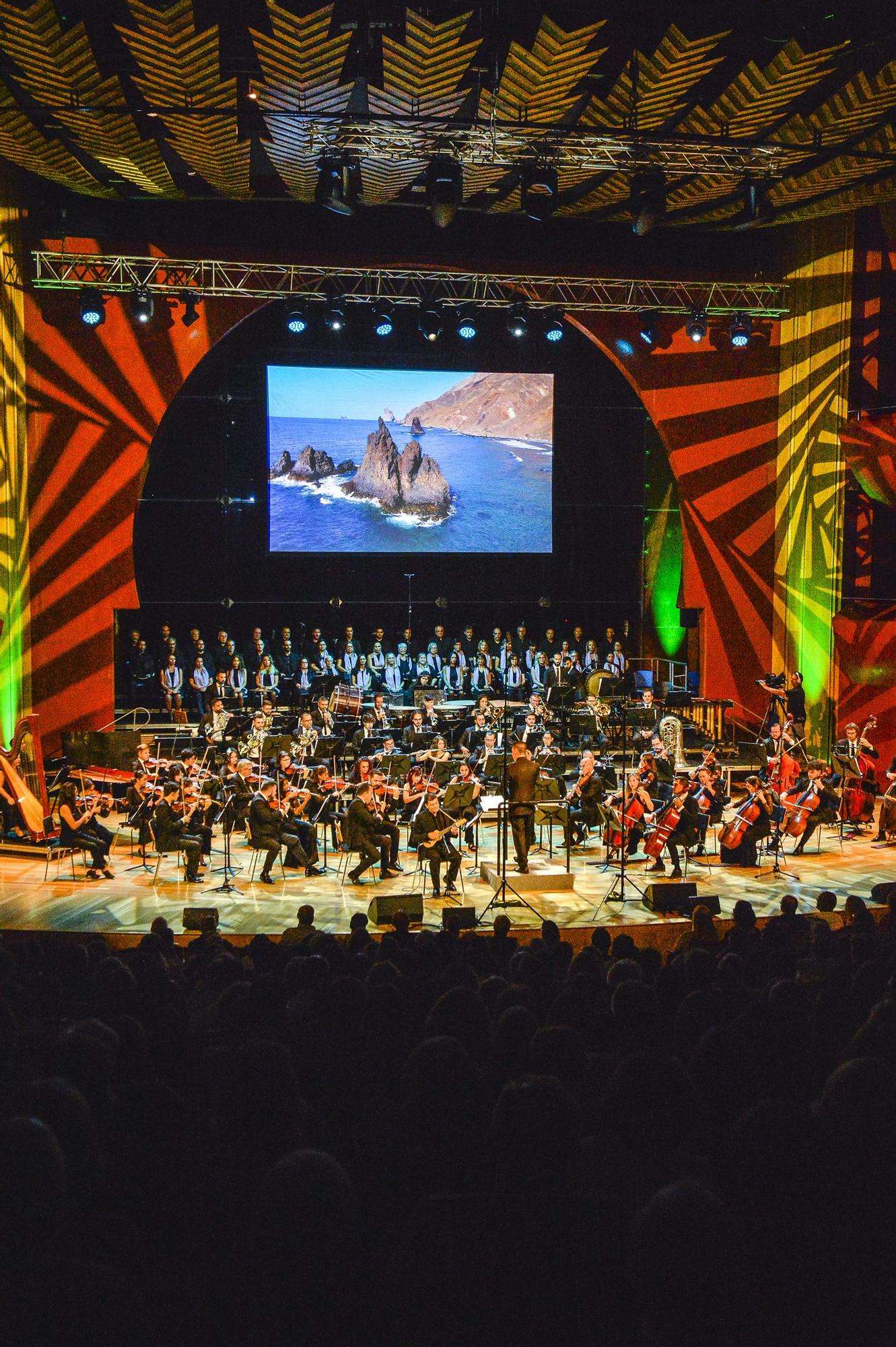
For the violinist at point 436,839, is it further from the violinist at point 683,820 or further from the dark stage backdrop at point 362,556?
the dark stage backdrop at point 362,556

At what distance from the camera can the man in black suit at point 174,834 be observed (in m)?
11.2

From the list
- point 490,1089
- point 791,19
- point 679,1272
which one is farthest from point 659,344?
point 679,1272

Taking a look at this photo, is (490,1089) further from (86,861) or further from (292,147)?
(292,147)

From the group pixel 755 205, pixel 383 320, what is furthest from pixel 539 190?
pixel 383 320

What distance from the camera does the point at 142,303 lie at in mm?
15258

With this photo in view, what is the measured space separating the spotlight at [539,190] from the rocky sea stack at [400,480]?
8467 millimetres

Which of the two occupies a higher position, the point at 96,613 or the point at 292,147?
the point at 292,147

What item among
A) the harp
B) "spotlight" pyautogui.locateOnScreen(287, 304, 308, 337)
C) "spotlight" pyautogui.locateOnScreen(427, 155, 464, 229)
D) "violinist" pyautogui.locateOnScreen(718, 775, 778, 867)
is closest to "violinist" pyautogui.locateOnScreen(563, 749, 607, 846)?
"violinist" pyautogui.locateOnScreen(718, 775, 778, 867)

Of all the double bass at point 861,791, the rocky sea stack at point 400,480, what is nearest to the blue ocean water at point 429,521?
the rocky sea stack at point 400,480

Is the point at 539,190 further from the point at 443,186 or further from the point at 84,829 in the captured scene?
the point at 84,829

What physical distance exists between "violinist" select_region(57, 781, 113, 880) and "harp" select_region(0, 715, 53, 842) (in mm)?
790

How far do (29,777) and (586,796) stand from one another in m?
6.83

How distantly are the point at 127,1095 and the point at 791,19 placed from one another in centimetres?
1183

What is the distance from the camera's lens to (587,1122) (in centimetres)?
344
